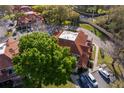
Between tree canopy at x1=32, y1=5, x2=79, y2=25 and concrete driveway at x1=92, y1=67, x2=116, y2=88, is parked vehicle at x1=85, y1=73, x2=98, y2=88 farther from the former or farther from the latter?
tree canopy at x1=32, y1=5, x2=79, y2=25

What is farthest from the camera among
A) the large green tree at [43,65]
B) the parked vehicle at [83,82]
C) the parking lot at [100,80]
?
the parking lot at [100,80]

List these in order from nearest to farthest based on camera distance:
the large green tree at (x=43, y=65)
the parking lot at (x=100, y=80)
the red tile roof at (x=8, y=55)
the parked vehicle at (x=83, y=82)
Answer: the large green tree at (x=43, y=65) < the red tile roof at (x=8, y=55) < the parked vehicle at (x=83, y=82) < the parking lot at (x=100, y=80)

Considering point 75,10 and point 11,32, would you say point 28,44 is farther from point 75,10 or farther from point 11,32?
point 75,10

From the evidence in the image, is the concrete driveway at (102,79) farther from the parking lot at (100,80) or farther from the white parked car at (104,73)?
the white parked car at (104,73)

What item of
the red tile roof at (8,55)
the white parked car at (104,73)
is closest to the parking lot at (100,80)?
the white parked car at (104,73)

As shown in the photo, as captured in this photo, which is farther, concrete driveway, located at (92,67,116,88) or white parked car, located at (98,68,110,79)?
white parked car, located at (98,68,110,79)

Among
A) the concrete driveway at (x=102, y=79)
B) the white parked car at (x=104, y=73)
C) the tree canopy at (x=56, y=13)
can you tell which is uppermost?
the tree canopy at (x=56, y=13)

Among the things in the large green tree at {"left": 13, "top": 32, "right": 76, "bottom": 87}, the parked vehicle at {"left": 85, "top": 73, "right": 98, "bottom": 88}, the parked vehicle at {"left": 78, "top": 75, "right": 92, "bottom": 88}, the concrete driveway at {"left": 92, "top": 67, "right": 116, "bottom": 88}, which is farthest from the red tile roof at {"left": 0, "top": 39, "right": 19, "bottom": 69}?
the concrete driveway at {"left": 92, "top": 67, "right": 116, "bottom": 88}

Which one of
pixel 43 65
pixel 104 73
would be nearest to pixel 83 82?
pixel 104 73
